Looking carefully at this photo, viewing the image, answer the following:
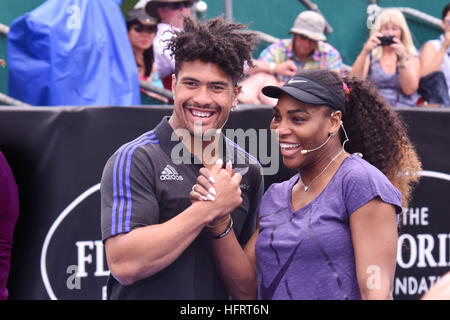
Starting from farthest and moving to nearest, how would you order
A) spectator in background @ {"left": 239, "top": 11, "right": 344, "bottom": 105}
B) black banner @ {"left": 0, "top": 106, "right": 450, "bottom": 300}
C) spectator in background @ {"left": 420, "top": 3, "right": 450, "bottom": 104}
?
spectator in background @ {"left": 420, "top": 3, "right": 450, "bottom": 104}
spectator in background @ {"left": 239, "top": 11, "right": 344, "bottom": 105}
black banner @ {"left": 0, "top": 106, "right": 450, "bottom": 300}

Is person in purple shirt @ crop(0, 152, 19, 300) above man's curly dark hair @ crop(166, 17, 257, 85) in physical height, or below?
below

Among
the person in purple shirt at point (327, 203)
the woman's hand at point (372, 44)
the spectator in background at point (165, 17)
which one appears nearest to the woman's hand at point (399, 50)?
the woman's hand at point (372, 44)

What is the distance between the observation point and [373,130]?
2.88 m

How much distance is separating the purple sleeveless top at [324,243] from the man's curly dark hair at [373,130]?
0.92 ft

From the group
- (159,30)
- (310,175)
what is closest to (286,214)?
(310,175)

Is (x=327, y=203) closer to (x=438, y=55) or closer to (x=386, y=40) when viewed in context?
(x=386, y=40)

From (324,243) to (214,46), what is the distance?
2.94 feet

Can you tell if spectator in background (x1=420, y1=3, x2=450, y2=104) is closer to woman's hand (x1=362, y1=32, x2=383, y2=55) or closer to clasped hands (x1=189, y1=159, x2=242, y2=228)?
woman's hand (x1=362, y1=32, x2=383, y2=55)

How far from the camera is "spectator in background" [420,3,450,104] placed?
19.6 feet

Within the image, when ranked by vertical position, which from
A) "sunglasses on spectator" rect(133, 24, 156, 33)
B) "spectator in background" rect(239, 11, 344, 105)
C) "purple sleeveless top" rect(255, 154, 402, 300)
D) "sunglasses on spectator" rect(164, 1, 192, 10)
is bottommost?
"purple sleeveless top" rect(255, 154, 402, 300)

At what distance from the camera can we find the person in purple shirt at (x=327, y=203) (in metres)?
2.40

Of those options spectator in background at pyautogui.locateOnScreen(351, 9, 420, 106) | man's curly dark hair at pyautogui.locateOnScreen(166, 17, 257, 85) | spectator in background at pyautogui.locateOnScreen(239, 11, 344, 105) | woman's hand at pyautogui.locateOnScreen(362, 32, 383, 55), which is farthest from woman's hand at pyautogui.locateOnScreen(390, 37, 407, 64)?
man's curly dark hair at pyautogui.locateOnScreen(166, 17, 257, 85)
